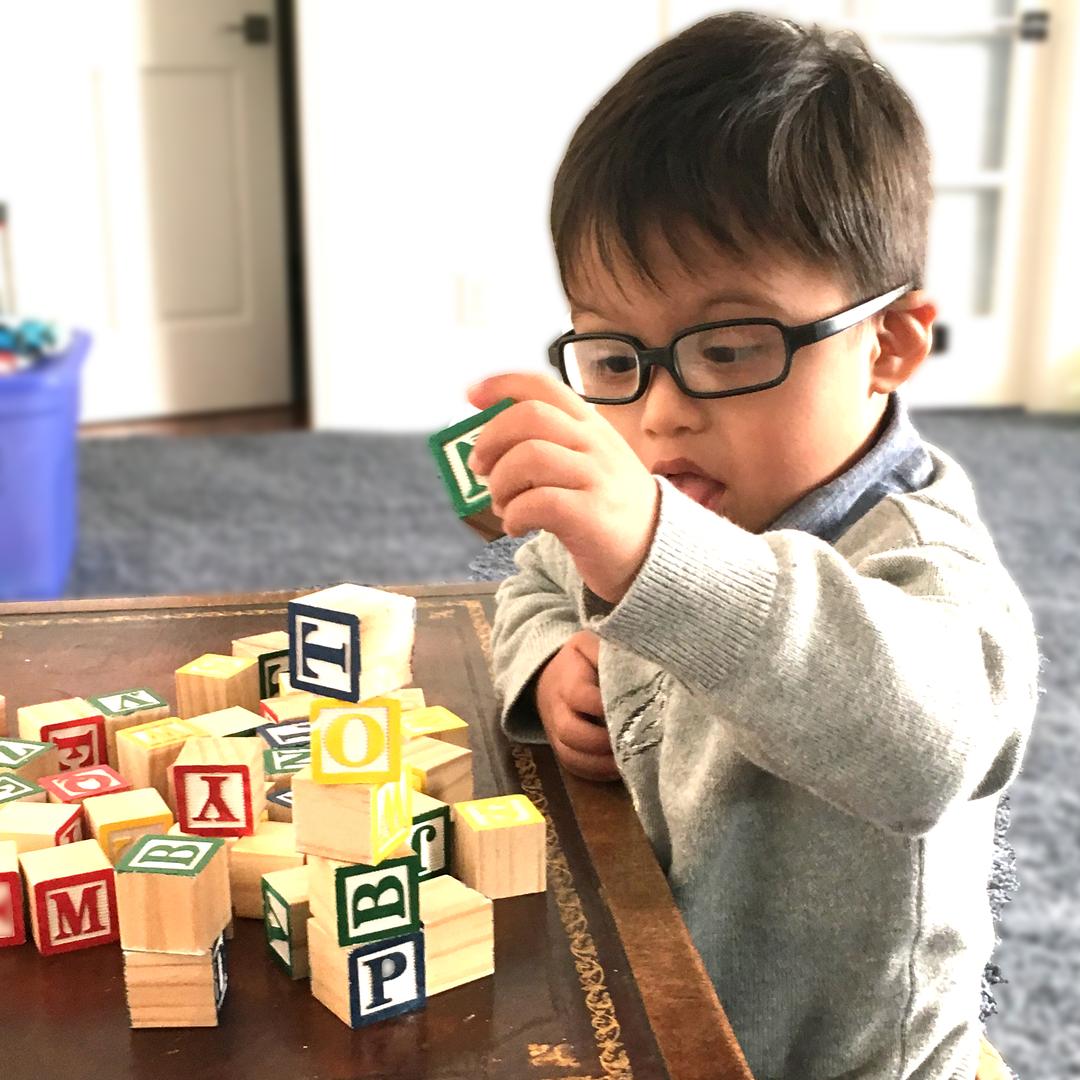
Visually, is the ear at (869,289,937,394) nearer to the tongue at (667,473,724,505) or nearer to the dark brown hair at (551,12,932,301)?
the dark brown hair at (551,12,932,301)

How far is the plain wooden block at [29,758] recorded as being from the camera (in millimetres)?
771

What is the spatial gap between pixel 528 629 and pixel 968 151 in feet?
10.8

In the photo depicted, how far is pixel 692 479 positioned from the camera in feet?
2.79

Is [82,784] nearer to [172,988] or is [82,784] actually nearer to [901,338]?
[172,988]

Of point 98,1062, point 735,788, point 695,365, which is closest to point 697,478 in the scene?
point 695,365

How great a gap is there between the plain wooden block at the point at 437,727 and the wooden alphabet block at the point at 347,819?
0.60 feet

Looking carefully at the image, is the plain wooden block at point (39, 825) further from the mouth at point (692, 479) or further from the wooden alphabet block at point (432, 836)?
the mouth at point (692, 479)

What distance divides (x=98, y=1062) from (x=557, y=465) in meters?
0.31

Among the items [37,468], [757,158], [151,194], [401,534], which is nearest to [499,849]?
[757,158]

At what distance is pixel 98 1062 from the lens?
0.58 meters

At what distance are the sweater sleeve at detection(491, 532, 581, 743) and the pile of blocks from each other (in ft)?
0.33

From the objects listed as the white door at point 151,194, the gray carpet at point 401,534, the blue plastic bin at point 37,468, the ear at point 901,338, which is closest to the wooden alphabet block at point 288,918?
the ear at point 901,338

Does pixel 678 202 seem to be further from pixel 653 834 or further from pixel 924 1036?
pixel 924 1036

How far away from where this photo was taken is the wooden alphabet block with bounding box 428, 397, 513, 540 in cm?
65
